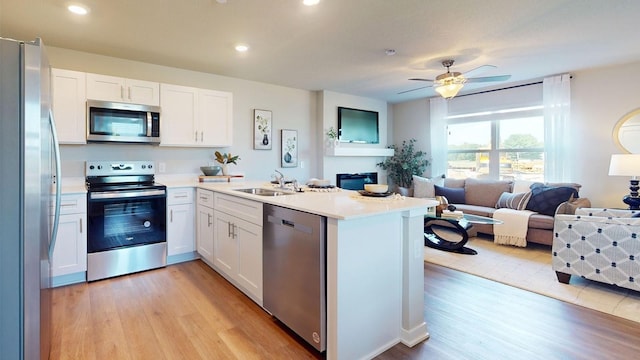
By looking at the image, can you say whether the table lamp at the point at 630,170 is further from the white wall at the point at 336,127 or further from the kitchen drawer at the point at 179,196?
the kitchen drawer at the point at 179,196

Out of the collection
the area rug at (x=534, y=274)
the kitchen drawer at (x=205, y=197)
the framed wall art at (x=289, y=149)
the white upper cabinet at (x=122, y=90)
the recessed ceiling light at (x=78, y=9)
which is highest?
the recessed ceiling light at (x=78, y=9)

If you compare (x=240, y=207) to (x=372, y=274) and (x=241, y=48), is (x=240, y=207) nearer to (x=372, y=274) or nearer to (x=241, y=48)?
(x=372, y=274)

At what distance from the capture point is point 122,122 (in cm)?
344

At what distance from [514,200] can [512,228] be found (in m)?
0.60

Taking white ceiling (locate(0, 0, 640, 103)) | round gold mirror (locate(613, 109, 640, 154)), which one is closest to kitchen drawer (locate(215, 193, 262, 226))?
white ceiling (locate(0, 0, 640, 103))

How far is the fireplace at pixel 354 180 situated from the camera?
589 centimetres

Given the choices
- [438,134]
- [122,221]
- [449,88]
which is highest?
[449,88]

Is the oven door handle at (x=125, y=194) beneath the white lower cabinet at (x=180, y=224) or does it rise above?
above

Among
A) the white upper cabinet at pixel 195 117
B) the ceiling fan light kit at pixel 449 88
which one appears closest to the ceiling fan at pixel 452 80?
the ceiling fan light kit at pixel 449 88

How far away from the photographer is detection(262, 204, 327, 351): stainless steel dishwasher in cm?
180

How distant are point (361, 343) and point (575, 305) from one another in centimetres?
197

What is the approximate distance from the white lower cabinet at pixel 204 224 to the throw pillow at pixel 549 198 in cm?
424

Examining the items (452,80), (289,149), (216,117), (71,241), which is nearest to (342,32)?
(452,80)

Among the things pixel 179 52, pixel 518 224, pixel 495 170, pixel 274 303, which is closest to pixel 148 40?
pixel 179 52
